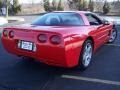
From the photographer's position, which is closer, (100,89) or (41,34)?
(100,89)

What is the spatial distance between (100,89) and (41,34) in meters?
1.52

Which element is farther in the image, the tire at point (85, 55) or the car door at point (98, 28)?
the car door at point (98, 28)

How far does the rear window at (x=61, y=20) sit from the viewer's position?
5930 mm

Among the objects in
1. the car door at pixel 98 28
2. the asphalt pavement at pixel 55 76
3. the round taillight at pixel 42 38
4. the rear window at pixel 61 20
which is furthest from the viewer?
the car door at pixel 98 28

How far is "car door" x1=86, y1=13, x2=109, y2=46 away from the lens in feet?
21.1

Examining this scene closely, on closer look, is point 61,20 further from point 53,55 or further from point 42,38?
point 53,55

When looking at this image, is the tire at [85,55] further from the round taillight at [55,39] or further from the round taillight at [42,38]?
the round taillight at [42,38]

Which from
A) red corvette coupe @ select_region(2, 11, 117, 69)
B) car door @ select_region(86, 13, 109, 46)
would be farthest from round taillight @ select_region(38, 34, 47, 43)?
car door @ select_region(86, 13, 109, 46)

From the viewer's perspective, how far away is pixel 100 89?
4688 mm

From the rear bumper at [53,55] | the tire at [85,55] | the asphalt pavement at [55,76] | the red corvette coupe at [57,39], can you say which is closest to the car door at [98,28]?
the red corvette coupe at [57,39]

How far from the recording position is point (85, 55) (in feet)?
19.1

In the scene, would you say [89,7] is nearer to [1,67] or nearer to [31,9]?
[31,9]

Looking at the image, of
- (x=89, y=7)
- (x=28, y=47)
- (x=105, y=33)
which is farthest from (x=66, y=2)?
(x=28, y=47)

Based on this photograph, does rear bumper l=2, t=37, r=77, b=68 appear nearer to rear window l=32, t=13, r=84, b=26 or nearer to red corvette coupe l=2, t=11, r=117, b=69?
red corvette coupe l=2, t=11, r=117, b=69
